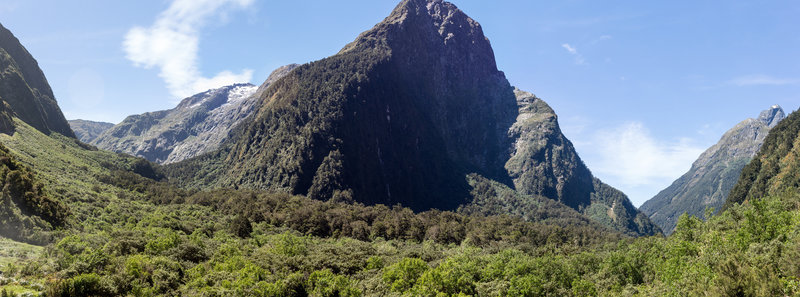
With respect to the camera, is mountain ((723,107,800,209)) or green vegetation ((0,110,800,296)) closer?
green vegetation ((0,110,800,296))

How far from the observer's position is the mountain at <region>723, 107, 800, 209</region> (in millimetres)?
148250

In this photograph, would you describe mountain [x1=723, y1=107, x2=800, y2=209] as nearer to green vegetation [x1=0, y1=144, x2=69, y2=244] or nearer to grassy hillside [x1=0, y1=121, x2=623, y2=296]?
grassy hillside [x1=0, y1=121, x2=623, y2=296]

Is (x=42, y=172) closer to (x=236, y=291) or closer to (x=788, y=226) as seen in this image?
(x=236, y=291)

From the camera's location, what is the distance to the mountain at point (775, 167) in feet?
486

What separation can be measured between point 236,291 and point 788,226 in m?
71.4

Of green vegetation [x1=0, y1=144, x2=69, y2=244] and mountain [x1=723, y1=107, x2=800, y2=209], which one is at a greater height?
mountain [x1=723, y1=107, x2=800, y2=209]

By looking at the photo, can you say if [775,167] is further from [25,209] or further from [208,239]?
[25,209]

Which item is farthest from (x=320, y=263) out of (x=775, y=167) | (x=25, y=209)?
(x=775, y=167)

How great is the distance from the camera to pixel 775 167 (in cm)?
16325

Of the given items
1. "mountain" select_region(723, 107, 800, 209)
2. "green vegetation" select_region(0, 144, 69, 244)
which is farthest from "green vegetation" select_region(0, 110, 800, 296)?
"mountain" select_region(723, 107, 800, 209)

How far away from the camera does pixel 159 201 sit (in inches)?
4902

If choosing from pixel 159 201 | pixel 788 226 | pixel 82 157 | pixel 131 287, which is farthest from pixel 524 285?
pixel 82 157

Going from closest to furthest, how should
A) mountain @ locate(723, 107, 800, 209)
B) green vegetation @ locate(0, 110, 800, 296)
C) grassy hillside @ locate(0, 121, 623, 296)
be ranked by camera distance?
green vegetation @ locate(0, 110, 800, 296) < grassy hillside @ locate(0, 121, 623, 296) < mountain @ locate(723, 107, 800, 209)

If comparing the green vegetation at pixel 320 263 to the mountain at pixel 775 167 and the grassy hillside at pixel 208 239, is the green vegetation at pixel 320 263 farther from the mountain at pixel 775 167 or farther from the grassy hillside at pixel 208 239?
the mountain at pixel 775 167
